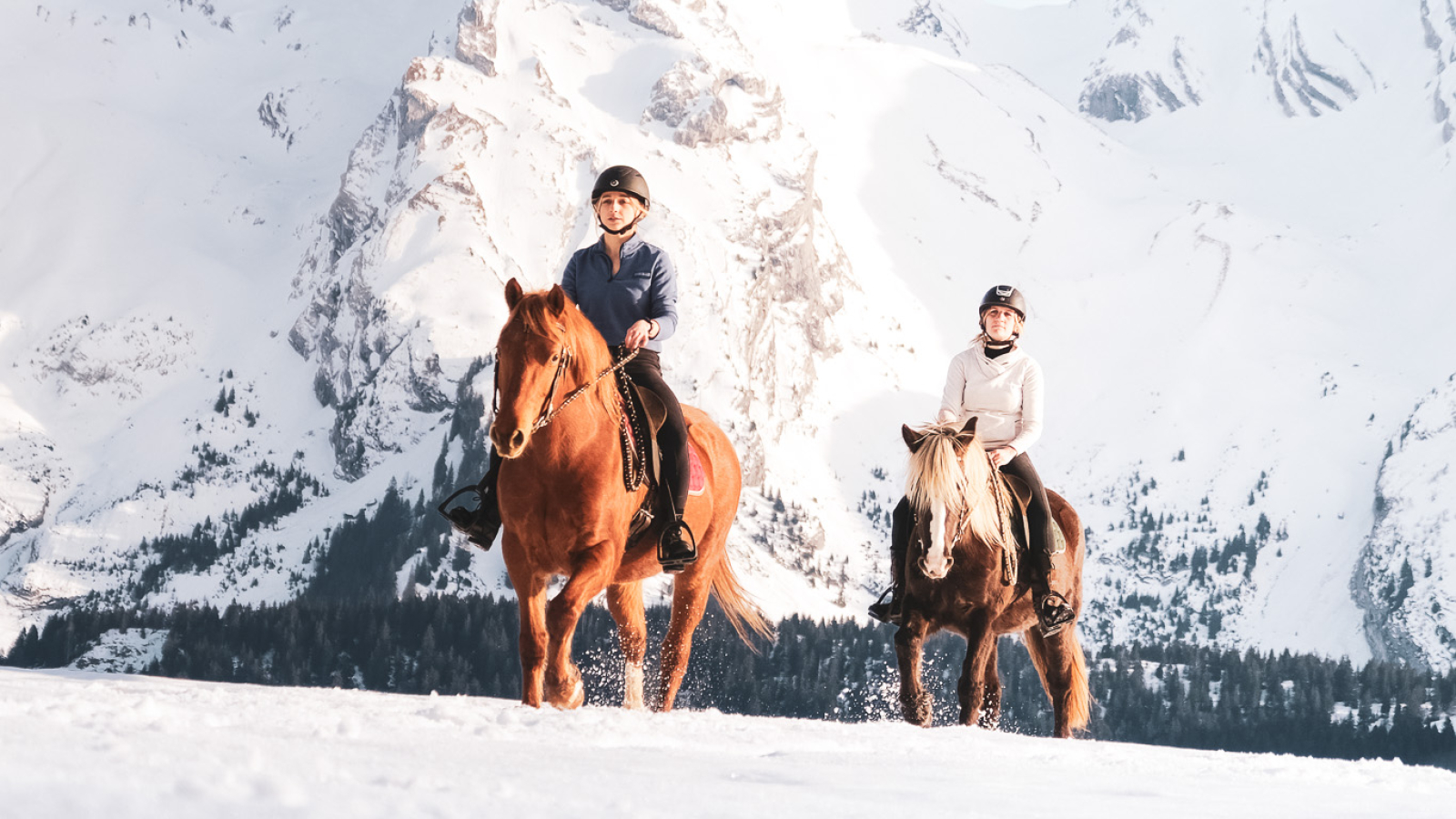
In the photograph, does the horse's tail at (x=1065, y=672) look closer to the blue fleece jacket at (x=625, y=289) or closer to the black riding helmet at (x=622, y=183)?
the blue fleece jacket at (x=625, y=289)

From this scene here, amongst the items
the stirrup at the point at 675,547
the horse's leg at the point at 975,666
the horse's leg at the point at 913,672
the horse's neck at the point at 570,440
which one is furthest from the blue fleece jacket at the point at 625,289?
the horse's leg at the point at 975,666

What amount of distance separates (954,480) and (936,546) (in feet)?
2.59

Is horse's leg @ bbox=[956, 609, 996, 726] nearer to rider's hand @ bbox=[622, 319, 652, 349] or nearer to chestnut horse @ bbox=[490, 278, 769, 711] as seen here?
chestnut horse @ bbox=[490, 278, 769, 711]

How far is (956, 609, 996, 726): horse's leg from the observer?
16.3 meters

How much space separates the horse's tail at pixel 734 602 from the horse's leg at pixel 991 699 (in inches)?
123

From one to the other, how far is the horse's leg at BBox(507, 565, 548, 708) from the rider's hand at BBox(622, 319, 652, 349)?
2847 millimetres

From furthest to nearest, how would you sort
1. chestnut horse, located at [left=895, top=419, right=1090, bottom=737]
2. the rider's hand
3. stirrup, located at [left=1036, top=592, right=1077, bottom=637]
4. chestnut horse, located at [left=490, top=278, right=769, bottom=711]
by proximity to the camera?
stirrup, located at [left=1036, top=592, right=1077, bottom=637]
chestnut horse, located at [left=895, top=419, right=1090, bottom=737]
the rider's hand
chestnut horse, located at [left=490, top=278, right=769, bottom=711]

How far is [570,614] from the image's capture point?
12.8 meters

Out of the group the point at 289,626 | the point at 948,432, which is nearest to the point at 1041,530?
the point at 948,432

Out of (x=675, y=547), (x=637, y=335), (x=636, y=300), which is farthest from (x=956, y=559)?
(x=636, y=300)

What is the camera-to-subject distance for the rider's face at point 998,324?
57.2ft

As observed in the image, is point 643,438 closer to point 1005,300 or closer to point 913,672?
point 913,672

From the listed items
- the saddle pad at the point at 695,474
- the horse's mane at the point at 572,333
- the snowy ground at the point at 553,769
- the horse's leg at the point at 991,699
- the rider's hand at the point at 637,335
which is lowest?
the snowy ground at the point at 553,769

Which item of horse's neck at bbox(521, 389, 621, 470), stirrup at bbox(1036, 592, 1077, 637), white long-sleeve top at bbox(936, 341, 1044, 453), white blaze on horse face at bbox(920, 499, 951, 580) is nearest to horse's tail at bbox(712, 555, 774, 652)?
stirrup at bbox(1036, 592, 1077, 637)
